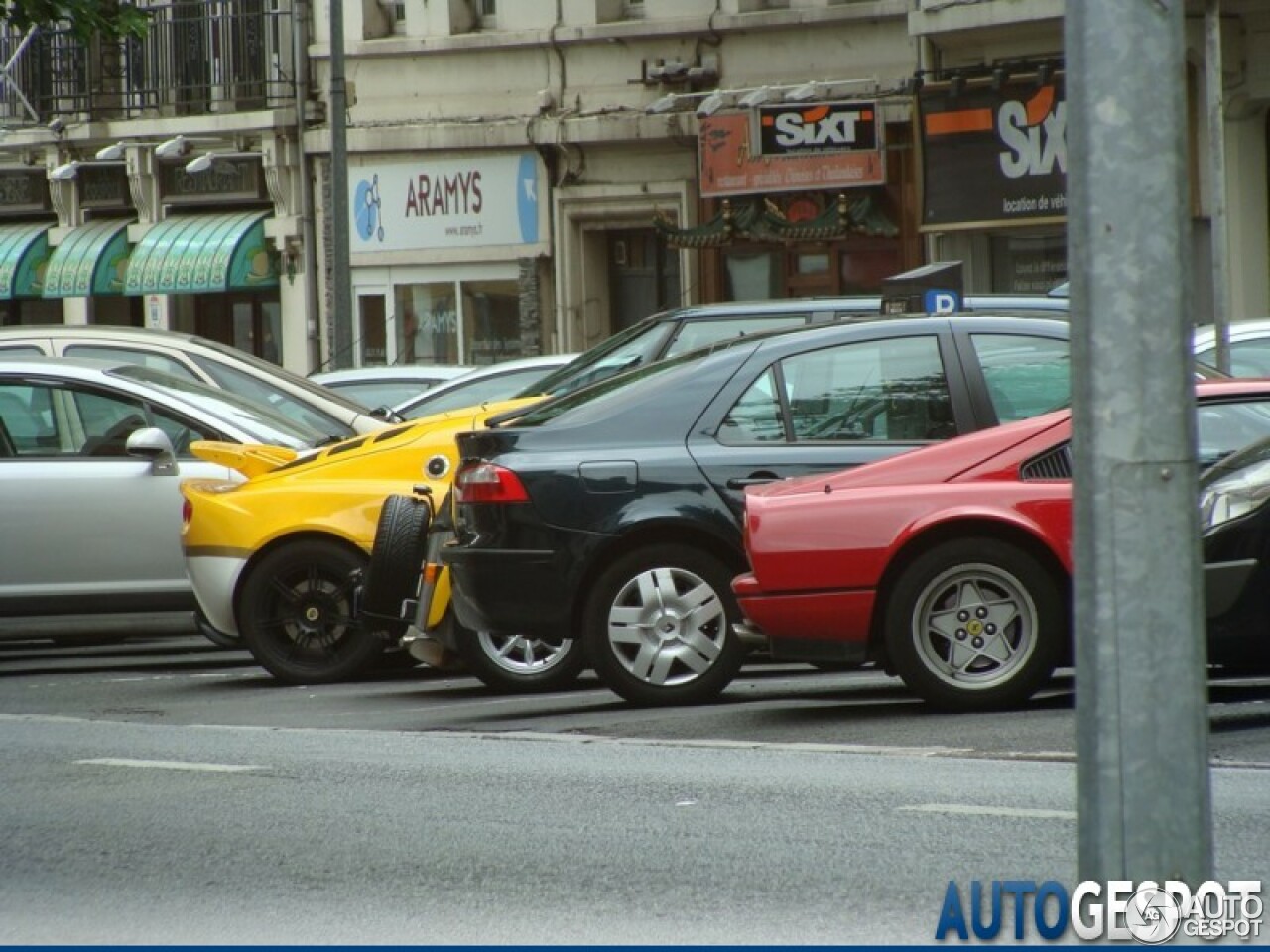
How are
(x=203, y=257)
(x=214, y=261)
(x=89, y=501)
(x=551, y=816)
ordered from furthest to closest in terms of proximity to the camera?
(x=203, y=257), (x=214, y=261), (x=89, y=501), (x=551, y=816)

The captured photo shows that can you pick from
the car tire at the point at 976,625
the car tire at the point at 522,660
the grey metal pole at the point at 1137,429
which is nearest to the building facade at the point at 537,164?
the car tire at the point at 522,660

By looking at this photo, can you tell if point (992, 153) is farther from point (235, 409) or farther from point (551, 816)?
point (551, 816)

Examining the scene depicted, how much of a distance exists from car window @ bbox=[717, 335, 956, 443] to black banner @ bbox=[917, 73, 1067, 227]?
15.7 meters

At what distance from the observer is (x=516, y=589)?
10719 mm

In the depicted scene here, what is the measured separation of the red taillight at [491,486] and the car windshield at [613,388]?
322 mm

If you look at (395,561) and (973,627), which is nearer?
(973,627)

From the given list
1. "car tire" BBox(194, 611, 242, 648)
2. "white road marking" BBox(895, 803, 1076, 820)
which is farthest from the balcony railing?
"white road marking" BBox(895, 803, 1076, 820)

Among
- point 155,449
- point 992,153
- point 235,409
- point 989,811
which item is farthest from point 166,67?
point 989,811

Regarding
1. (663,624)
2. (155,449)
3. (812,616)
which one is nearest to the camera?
(812,616)

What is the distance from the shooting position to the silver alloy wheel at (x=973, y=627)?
32.3ft

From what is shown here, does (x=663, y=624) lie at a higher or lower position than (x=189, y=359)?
lower

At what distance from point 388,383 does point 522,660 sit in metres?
7.91

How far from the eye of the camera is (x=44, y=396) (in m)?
13.8

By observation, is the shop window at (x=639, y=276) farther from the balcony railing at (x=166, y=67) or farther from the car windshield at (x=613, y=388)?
the car windshield at (x=613, y=388)
